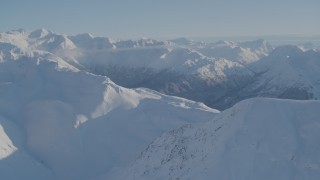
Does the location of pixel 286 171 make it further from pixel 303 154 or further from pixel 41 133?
pixel 41 133

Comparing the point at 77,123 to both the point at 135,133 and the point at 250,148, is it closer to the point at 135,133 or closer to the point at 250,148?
the point at 135,133

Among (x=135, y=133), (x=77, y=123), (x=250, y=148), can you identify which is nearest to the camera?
(x=250, y=148)

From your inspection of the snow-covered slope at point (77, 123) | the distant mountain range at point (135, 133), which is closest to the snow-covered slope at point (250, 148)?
the distant mountain range at point (135, 133)

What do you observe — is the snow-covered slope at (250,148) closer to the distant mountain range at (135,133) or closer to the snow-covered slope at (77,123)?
the distant mountain range at (135,133)

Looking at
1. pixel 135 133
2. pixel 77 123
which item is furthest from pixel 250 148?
pixel 77 123

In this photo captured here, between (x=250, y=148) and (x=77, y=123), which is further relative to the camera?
(x=77, y=123)

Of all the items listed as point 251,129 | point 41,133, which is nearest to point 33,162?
point 41,133

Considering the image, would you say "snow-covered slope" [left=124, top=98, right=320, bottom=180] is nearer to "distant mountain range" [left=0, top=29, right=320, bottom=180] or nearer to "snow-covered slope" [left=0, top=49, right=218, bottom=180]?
"distant mountain range" [left=0, top=29, right=320, bottom=180]
